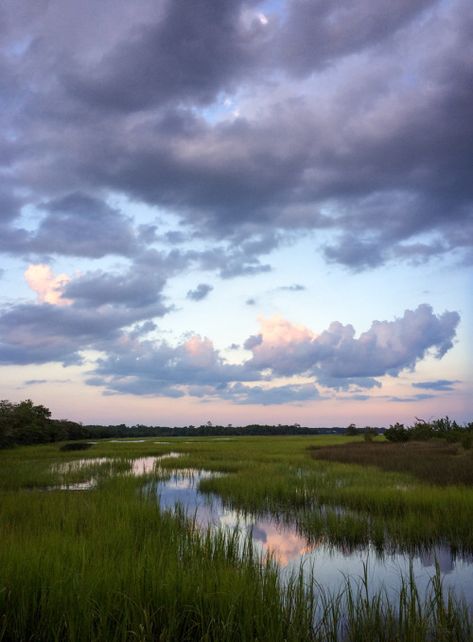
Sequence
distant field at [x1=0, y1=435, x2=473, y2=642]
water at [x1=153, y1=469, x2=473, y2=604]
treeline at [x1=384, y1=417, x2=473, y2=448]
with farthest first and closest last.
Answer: treeline at [x1=384, y1=417, x2=473, y2=448]
water at [x1=153, y1=469, x2=473, y2=604]
distant field at [x1=0, y1=435, x2=473, y2=642]

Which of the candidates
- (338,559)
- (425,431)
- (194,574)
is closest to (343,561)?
(338,559)

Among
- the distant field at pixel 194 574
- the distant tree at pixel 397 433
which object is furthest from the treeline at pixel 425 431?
the distant field at pixel 194 574

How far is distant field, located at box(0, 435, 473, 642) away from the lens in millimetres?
5109

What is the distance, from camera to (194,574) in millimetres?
6172

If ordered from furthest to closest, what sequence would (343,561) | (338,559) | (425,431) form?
(425,431), (338,559), (343,561)

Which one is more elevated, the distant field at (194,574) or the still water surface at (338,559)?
the distant field at (194,574)

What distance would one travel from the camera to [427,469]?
2011 cm

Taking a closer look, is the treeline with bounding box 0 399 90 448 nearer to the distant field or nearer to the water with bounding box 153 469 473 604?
the distant field

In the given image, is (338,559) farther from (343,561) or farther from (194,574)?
(194,574)

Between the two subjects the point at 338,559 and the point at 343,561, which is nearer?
the point at 343,561

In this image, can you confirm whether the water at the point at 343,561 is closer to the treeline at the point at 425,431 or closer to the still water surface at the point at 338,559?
the still water surface at the point at 338,559

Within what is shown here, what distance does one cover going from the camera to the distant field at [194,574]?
511 centimetres

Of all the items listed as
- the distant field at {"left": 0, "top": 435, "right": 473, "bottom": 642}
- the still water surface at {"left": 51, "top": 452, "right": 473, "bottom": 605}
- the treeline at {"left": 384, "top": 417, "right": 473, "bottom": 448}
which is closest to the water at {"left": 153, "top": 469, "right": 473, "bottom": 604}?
the still water surface at {"left": 51, "top": 452, "right": 473, "bottom": 605}

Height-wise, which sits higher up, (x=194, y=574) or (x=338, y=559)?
(x=194, y=574)
